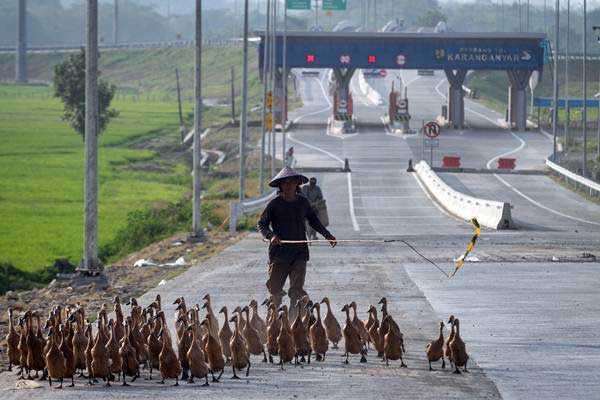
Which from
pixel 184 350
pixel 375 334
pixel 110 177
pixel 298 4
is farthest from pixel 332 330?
pixel 298 4

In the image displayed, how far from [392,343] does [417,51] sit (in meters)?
73.8

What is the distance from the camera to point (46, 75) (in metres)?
177

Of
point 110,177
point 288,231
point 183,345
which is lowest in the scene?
point 110,177

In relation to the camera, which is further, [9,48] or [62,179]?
[9,48]

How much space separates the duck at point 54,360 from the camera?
13352 millimetres

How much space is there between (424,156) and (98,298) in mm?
49095

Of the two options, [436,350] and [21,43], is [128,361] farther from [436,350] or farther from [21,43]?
[21,43]

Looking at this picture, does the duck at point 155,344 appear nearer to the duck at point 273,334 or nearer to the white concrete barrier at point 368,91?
the duck at point 273,334

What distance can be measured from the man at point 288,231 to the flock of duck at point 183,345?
1.49 meters

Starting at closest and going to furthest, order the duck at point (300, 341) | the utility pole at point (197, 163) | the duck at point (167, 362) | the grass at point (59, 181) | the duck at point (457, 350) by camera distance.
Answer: the duck at point (167, 362) < the duck at point (457, 350) < the duck at point (300, 341) < the utility pole at point (197, 163) < the grass at point (59, 181)

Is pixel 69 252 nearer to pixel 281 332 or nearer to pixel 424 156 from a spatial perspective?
pixel 281 332

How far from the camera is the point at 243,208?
4175 cm

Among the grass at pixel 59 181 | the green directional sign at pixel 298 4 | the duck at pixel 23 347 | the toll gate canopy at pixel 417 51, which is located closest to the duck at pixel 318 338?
the duck at pixel 23 347

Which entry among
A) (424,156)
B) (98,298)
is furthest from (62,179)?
(98,298)
